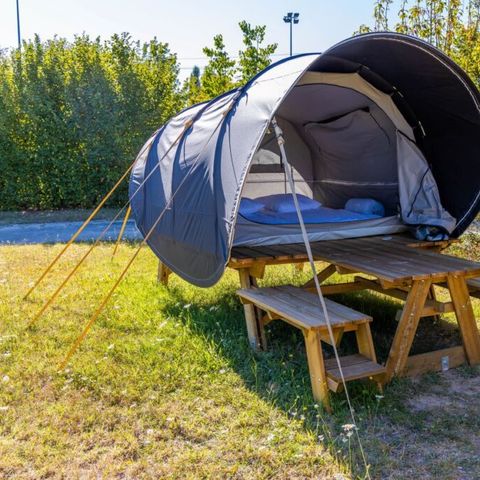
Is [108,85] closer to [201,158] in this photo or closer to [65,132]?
[65,132]

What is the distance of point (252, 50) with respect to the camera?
1094 centimetres

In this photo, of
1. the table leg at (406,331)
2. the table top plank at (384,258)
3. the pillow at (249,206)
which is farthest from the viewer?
the pillow at (249,206)

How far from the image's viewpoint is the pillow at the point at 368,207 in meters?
4.98

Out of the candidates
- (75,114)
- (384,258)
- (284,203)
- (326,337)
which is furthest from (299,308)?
(75,114)

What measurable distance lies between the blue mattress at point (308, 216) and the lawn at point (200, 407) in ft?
2.62

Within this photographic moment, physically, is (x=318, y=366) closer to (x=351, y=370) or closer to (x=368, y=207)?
(x=351, y=370)

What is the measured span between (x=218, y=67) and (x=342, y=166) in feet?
20.3

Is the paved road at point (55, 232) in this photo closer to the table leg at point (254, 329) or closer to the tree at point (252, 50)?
the tree at point (252, 50)

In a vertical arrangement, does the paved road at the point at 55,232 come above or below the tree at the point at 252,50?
below

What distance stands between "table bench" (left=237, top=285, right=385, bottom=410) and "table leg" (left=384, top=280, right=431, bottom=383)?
0.22 meters

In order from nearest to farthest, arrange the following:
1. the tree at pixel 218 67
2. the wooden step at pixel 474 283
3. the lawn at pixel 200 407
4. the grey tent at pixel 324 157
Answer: the lawn at pixel 200 407 → the grey tent at pixel 324 157 → the wooden step at pixel 474 283 → the tree at pixel 218 67

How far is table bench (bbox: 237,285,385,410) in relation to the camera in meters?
2.85

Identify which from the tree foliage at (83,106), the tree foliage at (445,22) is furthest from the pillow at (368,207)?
the tree foliage at (83,106)

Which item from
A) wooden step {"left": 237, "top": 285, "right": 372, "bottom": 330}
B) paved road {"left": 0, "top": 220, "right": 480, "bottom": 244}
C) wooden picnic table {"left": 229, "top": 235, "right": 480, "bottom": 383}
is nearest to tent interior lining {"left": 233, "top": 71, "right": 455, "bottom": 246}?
wooden picnic table {"left": 229, "top": 235, "right": 480, "bottom": 383}
